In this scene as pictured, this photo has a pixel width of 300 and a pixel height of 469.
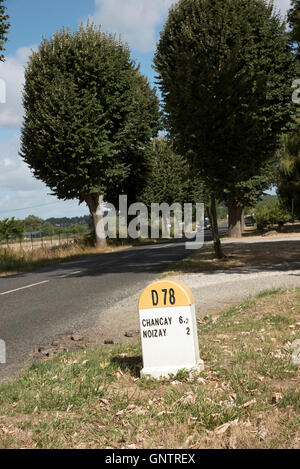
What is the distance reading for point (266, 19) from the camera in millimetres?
20938

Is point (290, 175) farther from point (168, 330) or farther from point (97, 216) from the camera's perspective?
point (168, 330)

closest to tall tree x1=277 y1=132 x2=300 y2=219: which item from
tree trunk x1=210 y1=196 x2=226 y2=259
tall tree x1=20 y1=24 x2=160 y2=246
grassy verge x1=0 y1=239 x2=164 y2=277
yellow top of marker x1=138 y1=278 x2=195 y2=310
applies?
tall tree x1=20 y1=24 x2=160 y2=246

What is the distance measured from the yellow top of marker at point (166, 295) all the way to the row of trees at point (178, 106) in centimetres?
1082

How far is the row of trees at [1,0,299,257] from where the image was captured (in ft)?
48.6

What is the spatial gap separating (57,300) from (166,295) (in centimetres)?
644

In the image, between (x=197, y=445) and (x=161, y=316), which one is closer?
(x=197, y=445)

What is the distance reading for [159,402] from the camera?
166 inches

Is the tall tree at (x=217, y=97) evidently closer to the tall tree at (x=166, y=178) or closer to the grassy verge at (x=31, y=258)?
the grassy verge at (x=31, y=258)

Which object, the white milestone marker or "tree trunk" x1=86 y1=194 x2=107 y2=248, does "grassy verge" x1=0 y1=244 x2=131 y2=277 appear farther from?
the white milestone marker

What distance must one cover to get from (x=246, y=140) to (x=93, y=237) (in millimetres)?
21104

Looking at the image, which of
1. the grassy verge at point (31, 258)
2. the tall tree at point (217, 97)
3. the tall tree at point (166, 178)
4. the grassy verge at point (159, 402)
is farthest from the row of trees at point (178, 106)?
the tall tree at point (166, 178)

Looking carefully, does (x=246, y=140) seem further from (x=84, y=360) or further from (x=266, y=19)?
(x=84, y=360)

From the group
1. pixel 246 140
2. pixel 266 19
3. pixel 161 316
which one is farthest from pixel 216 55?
pixel 161 316

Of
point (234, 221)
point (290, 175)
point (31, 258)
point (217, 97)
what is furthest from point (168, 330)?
point (290, 175)
